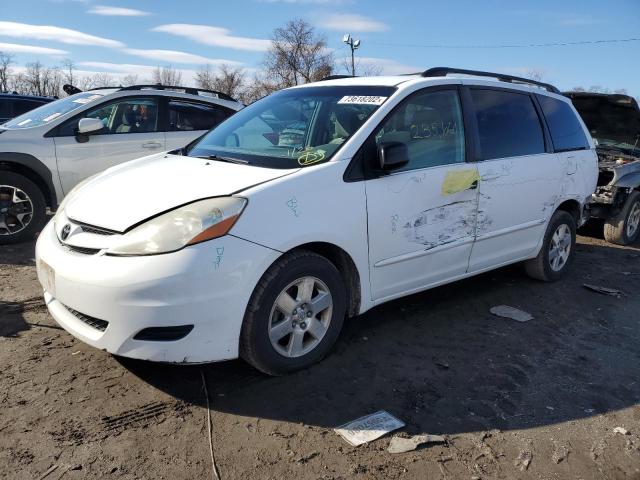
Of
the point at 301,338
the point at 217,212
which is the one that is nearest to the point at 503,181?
the point at 301,338

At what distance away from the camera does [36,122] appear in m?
6.16

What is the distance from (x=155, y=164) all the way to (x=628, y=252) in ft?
20.3

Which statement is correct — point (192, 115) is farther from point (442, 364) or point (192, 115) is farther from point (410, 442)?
point (410, 442)

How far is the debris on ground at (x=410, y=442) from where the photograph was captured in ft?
8.54

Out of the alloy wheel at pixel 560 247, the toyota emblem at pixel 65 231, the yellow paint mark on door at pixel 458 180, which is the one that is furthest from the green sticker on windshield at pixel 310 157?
the alloy wheel at pixel 560 247

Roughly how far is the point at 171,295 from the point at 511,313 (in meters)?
2.96

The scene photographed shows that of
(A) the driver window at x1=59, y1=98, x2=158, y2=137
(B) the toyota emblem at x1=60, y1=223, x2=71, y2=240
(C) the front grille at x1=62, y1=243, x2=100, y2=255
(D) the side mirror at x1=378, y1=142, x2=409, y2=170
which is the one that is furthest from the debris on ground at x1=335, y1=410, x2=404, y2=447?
(A) the driver window at x1=59, y1=98, x2=158, y2=137

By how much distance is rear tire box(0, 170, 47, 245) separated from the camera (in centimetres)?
572

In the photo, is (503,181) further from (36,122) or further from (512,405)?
(36,122)

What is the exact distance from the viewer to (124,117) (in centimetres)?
645

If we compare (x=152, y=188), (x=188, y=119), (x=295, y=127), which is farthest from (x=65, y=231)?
(x=188, y=119)

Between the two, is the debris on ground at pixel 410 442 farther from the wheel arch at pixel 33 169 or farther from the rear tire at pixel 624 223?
the rear tire at pixel 624 223

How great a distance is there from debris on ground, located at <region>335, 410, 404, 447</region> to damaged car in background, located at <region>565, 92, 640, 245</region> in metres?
5.74

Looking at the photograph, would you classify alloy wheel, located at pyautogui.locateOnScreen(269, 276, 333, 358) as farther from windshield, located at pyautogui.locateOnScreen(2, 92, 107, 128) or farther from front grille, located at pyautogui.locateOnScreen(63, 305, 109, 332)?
windshield, located at pyautogui.locateOnScreen(2, 92, 107, 128)
